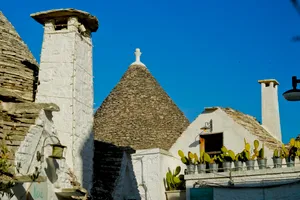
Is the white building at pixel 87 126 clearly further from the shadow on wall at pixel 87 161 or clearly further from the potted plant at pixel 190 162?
the potted plant at pixel 190 162

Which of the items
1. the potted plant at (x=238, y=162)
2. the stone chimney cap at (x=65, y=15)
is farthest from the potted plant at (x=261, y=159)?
the stone chimney cap at (x=65, y=15)

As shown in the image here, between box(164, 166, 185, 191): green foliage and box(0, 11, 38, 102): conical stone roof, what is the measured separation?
21.9 feet

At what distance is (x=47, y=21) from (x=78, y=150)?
3457 mm

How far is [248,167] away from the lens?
19.4m

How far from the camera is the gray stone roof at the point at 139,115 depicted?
2331cm

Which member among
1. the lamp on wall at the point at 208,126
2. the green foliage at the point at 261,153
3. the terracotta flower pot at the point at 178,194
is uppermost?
the lamp on wall at the point at 208,126

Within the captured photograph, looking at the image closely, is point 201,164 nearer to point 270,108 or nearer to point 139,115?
point 139,115

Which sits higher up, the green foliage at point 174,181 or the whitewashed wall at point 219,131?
the whitewashed wall at point 219,131

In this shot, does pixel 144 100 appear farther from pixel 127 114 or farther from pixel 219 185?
pixel 219 185

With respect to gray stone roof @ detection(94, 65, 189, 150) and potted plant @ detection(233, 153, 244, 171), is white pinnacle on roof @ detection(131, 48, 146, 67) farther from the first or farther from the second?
potted plant @ detection(233, 153, 244, 171)

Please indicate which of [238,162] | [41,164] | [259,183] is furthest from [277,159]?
[41,164]

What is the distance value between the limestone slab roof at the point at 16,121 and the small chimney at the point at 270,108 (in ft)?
39.5

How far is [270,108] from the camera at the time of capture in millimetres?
23641

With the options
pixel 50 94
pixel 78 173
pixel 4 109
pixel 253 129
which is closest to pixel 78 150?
pixel 78 173
